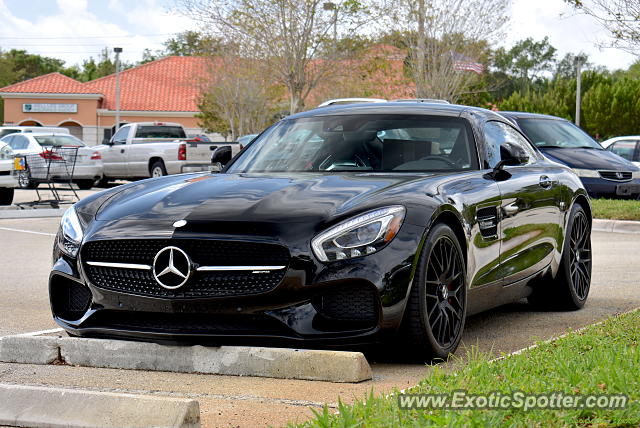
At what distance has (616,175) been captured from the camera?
62.8 feet

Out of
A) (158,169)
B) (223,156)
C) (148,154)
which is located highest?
(223,156)

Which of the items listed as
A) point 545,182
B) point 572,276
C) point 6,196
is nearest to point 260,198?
point 545,182

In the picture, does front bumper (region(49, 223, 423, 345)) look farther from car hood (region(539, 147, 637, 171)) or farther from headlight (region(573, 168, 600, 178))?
headlight (region(573, 168, 600, 178))

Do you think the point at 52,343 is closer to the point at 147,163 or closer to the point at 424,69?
the point at 147,163

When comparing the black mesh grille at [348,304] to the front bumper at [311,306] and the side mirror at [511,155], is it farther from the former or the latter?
the side mirror at [511,155]

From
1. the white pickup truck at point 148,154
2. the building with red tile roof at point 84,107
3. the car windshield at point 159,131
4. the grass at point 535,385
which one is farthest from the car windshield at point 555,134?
the building with red tile roof at point 84,107

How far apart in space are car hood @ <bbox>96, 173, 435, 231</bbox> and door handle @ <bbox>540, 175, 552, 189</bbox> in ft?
4.95

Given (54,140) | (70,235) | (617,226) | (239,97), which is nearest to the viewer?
(70,235)

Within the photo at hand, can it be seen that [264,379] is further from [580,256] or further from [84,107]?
[84,107]

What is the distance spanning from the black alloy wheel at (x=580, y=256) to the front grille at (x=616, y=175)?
10983 mm

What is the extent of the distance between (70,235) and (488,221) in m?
2.52

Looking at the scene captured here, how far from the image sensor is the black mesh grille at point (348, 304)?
5406 millimetres

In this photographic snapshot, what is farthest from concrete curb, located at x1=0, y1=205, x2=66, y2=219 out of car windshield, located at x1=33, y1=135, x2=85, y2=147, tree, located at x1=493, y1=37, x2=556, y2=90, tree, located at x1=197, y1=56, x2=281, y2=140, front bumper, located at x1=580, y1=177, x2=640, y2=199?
tree, located at x1=493, y1=37, x2=556, y2=90

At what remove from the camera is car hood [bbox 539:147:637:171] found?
18156 mm
